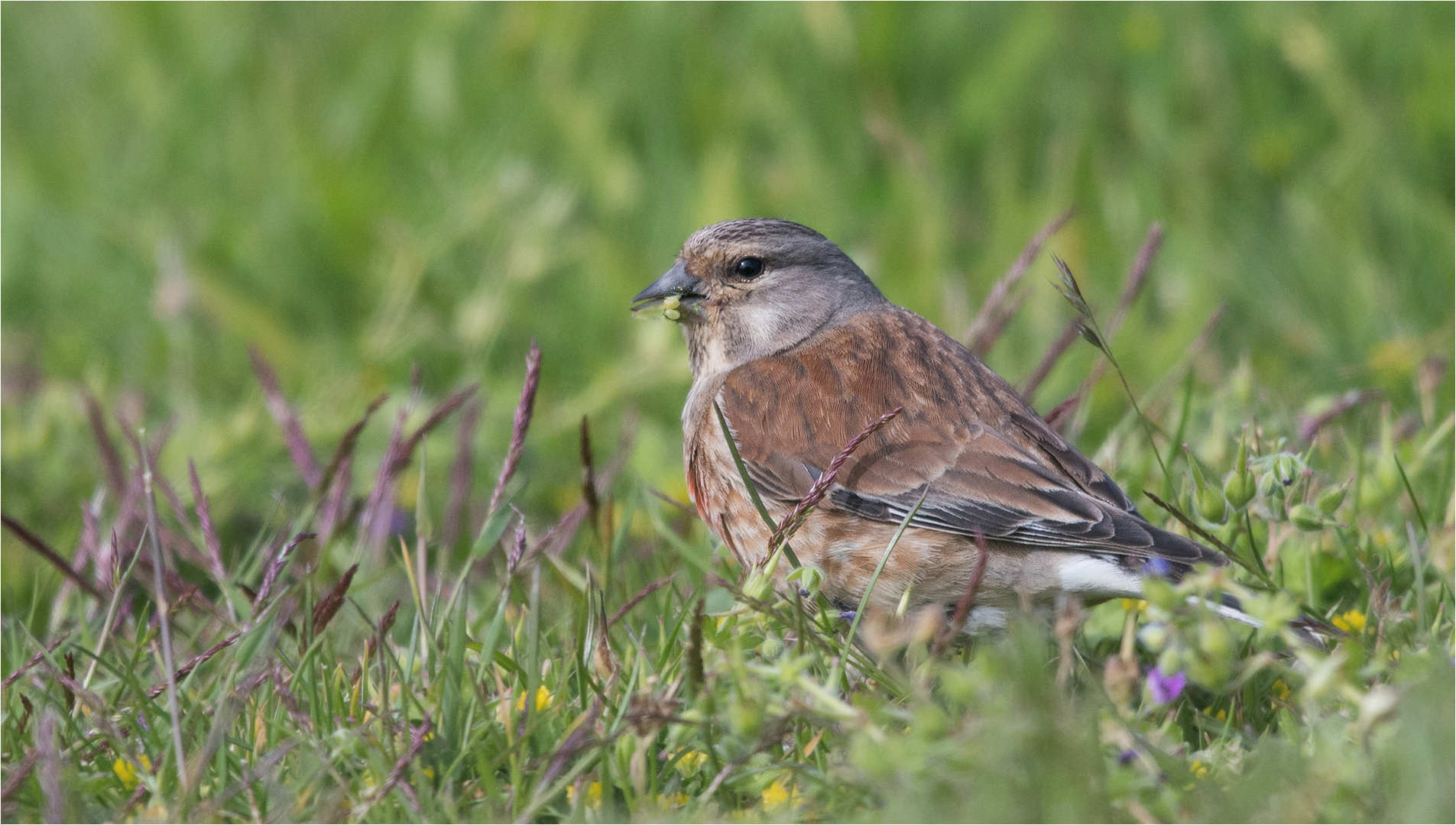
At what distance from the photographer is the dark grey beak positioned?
412 centimetres

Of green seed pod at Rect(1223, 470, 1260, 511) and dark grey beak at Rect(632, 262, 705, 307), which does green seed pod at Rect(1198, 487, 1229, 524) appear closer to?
green seed pod at Rect(1223, 470, 1260, 511)

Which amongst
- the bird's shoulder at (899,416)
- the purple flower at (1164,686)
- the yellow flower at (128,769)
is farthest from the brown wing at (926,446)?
the yellow flower at (128,769)

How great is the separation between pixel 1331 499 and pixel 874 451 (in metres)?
1.05

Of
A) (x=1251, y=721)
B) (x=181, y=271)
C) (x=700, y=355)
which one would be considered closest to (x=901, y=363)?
(x=700, y=355)

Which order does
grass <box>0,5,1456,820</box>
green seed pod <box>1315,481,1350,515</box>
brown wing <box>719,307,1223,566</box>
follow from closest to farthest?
1. grass <box>0,5,1456,820</box>
2. green seed pod <box>1315,481,1350,515</box>
3. brown wing <box>719,307,1223,566</box>

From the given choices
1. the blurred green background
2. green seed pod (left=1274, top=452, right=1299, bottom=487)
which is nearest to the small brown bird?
green seed pod (left=1274, top=452, right=1299, bottom=487)

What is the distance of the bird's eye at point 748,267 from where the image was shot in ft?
13.6

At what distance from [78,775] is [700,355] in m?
2.17

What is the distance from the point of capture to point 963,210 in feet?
21.8

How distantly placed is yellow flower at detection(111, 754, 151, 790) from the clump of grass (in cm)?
1

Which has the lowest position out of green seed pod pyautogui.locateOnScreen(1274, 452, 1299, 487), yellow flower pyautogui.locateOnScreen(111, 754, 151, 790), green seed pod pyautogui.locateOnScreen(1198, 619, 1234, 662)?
yellow flower pyautogui.locateOnScreen(111, 754, 151, 790)

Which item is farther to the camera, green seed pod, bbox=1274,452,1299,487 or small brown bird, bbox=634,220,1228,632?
small brown bird, bbox=634,220,1228,632

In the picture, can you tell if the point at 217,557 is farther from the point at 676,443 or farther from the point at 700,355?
the point at 676,443

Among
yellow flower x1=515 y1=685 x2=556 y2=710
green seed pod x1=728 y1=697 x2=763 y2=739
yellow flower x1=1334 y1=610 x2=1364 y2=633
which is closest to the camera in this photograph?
green seed pod x1=728 y1=697 x2=763 y2=739
